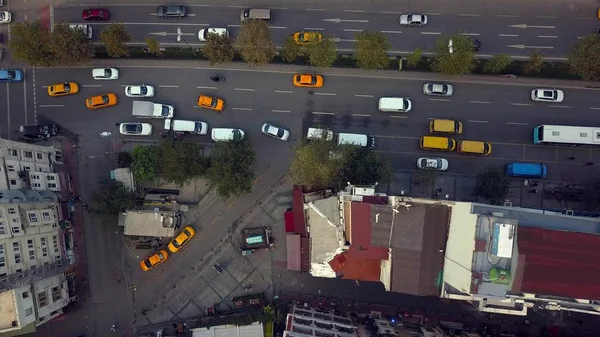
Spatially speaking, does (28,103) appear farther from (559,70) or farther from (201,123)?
(559,70)

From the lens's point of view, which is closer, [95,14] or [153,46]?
[153,46]

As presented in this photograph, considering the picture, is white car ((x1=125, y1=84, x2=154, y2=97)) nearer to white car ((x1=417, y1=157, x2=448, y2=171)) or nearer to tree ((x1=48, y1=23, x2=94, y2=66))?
tree ((x1=48, y1=23, x2=94, y2=66))

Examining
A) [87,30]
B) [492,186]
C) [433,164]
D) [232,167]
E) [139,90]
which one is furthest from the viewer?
[87,30]

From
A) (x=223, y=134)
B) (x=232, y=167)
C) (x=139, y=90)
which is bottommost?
(x=232, y=167)

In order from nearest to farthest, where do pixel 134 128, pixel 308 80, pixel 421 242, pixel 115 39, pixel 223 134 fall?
pixel 421 242 < pixel 115 39 < pixel 223 134 < pixel 308 80 < pixel 134 128

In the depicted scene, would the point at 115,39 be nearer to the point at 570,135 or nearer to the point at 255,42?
the point at 255,42

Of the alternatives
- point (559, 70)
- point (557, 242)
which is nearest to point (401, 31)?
point (559, 70)

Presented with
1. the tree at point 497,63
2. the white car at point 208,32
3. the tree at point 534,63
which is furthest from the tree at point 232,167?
the tree at point 534,63

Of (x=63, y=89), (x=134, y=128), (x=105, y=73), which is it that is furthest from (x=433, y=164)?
(x=63, y=89)

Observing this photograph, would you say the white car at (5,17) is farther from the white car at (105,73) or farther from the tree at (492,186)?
the tree at (492,186)
